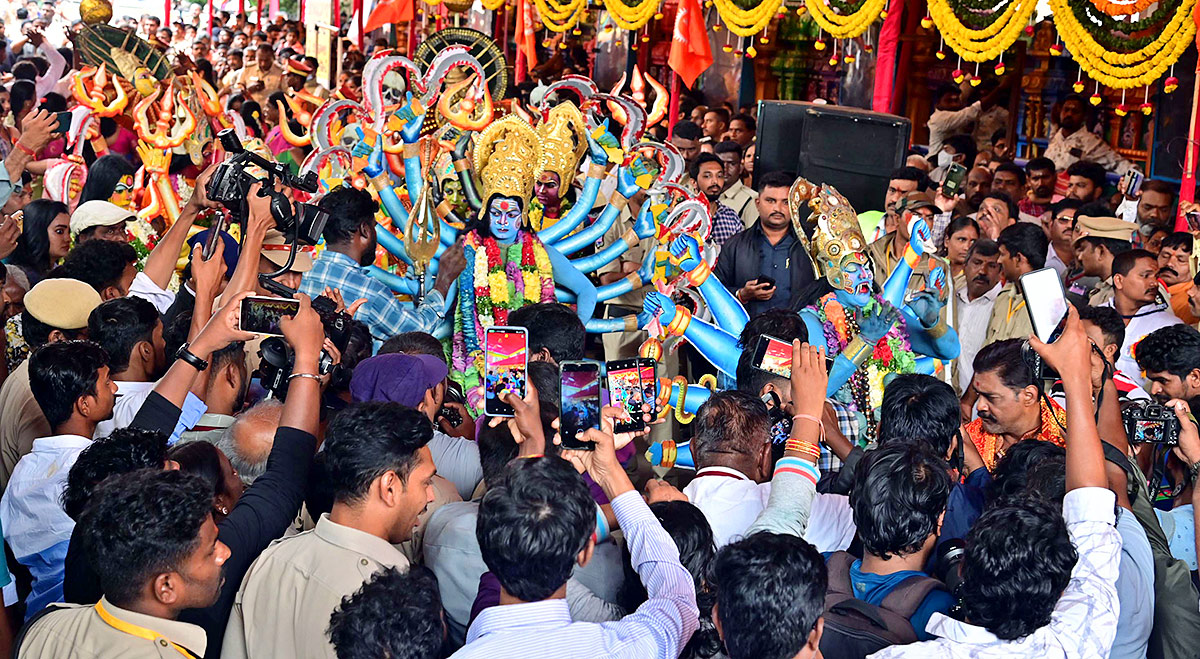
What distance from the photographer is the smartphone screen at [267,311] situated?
8.56 feet

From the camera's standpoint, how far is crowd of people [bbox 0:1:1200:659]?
6.49 ft

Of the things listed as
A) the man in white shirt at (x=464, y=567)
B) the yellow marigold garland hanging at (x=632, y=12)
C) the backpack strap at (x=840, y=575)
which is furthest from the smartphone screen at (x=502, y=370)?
the yellow marigold garland hanging at (x=632, y=12)

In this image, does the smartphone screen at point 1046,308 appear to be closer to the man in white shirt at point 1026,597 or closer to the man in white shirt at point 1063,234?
the man in white shirt at point 1026,597

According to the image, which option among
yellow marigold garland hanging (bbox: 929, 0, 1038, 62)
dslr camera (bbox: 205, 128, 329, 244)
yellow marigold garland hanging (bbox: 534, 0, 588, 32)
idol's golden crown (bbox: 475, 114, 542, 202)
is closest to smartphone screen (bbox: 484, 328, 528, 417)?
dslr camera (bbox: 205, 128, 329, 244)

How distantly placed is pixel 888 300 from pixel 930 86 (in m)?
7.13

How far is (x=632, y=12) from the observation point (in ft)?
29.6

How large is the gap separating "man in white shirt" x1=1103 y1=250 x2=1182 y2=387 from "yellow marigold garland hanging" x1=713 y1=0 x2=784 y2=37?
11.9 feet

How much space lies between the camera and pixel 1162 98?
333 inches

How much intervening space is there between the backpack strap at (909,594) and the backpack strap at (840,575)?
13 centimetres

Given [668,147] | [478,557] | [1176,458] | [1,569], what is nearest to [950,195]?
[668,147]

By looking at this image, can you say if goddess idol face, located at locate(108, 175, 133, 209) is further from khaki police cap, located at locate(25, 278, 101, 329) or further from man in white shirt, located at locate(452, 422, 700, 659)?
man in white shirt, located at locate(452, 422, 700, 659)

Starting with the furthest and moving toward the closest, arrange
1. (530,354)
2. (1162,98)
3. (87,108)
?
(1162,98), (87,108), (530,354)

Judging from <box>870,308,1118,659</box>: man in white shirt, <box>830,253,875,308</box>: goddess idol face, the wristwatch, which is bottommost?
<box>870,308,1118,659</box>: man in white shirt

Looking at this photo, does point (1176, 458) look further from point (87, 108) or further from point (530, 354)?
point (87, 108)
